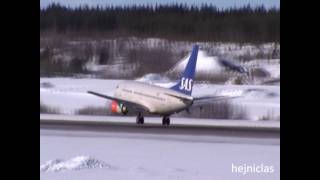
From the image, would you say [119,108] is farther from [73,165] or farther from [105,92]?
[73,165]

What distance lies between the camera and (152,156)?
53.8 feet

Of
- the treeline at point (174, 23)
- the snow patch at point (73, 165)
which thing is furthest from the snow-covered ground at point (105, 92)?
the snow patch at point (73, 165)

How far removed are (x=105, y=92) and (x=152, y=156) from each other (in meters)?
22.1

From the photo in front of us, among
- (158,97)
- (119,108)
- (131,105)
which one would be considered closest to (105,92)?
(119,108)

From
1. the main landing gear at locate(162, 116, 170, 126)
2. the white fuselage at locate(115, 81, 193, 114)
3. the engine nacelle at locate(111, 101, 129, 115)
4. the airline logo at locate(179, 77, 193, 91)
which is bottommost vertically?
the main landing gear at locate(162, 116, 170, 126)

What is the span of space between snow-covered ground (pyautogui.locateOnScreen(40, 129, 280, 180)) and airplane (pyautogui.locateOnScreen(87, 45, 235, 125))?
640cm

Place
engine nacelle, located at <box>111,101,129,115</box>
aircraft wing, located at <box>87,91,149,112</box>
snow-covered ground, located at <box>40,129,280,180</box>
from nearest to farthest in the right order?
snow-covered ground, located at <box>40,129,280,180</box> → aircraft wing, located at <box>87,91,149,112</box> → engine nacelle, located at <box>111,101,129,115</box>

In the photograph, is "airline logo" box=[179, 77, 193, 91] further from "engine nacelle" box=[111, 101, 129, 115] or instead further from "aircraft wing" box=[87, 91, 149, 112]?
"engine nacelle" box=[111, 101, 129, 115]

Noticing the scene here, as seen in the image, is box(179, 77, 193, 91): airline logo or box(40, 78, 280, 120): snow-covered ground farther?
box(40, 78, 280, 120): snow-covered ground

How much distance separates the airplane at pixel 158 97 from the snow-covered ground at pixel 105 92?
501cm

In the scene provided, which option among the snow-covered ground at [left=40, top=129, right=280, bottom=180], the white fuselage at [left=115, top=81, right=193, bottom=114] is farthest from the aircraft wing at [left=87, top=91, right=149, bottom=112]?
the snow-covered ground at [left=40, top=129, right=280, bottom=180]

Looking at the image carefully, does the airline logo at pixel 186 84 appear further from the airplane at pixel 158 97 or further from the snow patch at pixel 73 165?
the snow patch at pixel 73 165

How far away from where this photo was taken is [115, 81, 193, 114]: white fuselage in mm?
29828

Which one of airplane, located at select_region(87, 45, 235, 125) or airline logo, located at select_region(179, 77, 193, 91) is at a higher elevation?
airline logo, located at select_region(179, 77, 193, 91)
